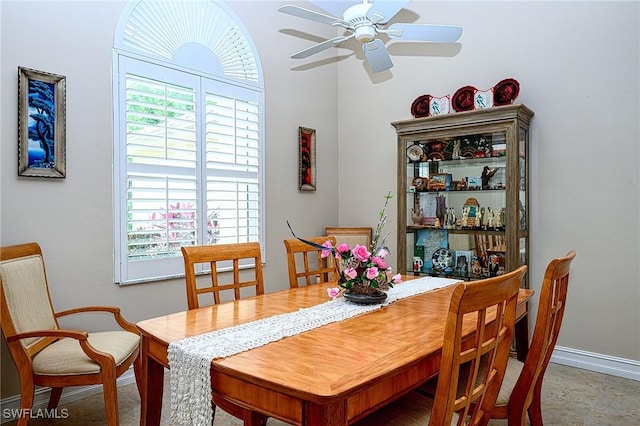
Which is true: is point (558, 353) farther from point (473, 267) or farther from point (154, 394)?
point (154, 394)

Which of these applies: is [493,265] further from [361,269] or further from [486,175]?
[361,269]

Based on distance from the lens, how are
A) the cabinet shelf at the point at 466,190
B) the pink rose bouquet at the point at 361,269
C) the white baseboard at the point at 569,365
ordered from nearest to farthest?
1. the pink rose bouquet at the point at 361,269
2. the white baseboard at the point at 569,365
3. the cabinet shelf at the point at 466,190

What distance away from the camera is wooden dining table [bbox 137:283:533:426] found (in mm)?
1198

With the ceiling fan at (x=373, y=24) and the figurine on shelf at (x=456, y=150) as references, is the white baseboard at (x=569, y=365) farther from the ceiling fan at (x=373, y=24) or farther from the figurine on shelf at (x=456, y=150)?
the ceiling fan at (x=373, y=24)

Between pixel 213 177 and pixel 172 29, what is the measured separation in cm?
117

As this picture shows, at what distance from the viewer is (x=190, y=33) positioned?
3434 mm

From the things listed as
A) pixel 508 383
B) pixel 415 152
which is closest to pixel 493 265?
pixel 415 152

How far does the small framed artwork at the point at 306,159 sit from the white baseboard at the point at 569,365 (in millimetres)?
2315

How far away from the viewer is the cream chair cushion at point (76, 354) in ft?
7.17

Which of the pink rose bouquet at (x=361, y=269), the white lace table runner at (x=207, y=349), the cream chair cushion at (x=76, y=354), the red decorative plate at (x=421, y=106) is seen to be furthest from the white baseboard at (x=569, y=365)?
the red decorative plate at (x=421, y=106)

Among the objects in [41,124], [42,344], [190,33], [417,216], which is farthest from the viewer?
[417,216]

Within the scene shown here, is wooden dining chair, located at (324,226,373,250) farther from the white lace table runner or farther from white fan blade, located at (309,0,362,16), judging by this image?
the white lace table runner

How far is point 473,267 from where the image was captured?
3746 millimetres

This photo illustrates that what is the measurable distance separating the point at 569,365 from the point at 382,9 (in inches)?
120
